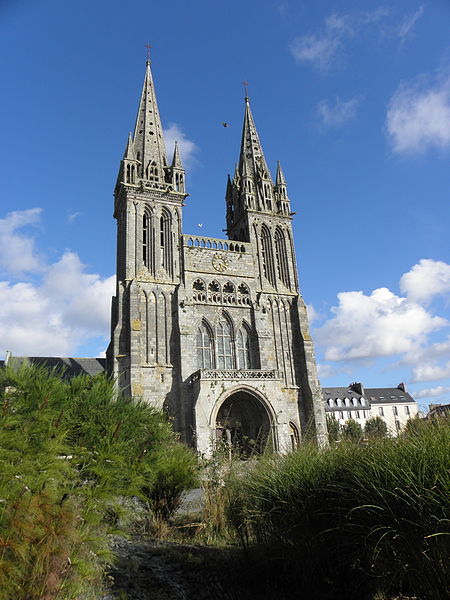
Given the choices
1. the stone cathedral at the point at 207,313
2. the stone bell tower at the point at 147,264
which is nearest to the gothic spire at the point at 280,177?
the stone cathedral at the point at 207,313

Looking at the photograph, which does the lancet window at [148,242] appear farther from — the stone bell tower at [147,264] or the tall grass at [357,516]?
the tall grass at [357,516]

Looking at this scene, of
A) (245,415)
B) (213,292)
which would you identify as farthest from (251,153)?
(245,415)

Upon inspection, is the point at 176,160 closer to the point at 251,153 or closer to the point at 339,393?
the point at 251,153

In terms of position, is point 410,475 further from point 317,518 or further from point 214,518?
point 214,518

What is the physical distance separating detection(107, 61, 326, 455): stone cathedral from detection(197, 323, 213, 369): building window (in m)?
0.07

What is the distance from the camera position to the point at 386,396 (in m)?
64.4

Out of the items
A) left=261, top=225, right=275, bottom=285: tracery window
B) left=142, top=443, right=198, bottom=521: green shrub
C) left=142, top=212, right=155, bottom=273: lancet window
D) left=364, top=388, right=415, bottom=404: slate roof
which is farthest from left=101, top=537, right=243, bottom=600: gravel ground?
left=364, top=388, right=415, bottom=404: slate roof

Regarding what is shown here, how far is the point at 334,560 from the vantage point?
18.0ft

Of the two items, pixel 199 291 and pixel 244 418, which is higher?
pixel 199 291

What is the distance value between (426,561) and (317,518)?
1857 millimetres

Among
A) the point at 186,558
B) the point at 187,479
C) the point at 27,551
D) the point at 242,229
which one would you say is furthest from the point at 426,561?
the point at 242,229

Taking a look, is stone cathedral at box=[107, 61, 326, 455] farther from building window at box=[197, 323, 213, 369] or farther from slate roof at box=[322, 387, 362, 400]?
slate roof at box=[322, 387, 362, 400]

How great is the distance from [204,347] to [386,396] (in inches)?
1852

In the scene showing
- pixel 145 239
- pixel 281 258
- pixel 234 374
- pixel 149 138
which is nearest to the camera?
pixel 234 374
